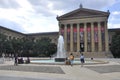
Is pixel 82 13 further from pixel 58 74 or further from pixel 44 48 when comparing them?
pixel 58 74

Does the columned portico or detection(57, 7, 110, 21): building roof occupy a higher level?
detection(57, 7, 110, 21): building roof

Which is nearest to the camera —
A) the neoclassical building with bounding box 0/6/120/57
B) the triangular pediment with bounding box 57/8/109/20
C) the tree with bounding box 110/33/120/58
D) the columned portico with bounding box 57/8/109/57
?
the tree with bounding box 110/33/120/58

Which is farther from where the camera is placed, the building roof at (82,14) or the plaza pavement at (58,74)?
the building roof at (82,14)

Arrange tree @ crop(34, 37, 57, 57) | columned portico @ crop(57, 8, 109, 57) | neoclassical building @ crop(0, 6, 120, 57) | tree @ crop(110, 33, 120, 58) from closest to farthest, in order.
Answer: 1. tree @ crop(110, 33, 120, 58)
2. tree @ crop(34, 37, 57, 57)
3. neoclassical building @ crop(0, 6, 120, 57)
4. columned portico @ crop(57, 8, 109, 57)

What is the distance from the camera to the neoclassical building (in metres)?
101

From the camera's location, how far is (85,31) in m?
104

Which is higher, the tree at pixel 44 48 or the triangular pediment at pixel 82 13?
the triangular pediment at pixel 82 13

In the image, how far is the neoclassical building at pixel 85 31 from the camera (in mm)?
100938

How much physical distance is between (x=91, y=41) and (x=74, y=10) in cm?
1702

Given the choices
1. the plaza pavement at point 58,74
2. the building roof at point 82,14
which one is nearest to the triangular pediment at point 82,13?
the building roof at point 82,14

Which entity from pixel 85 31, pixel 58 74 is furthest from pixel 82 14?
pixel 58 74

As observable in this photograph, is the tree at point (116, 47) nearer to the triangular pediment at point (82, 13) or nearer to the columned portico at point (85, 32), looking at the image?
the columned portico at point (85, 32)

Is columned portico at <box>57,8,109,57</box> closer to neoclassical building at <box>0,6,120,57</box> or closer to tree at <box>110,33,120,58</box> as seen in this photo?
neoclassical building at <box>0,6,120,57</box>

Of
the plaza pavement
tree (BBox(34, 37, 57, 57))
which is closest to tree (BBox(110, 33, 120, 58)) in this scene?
tree (BBox(34, 37, 57, 57))
